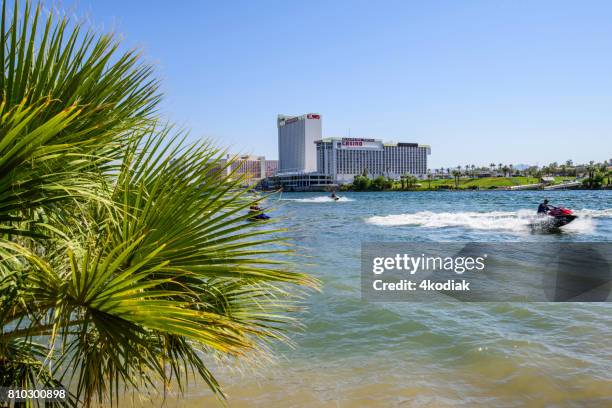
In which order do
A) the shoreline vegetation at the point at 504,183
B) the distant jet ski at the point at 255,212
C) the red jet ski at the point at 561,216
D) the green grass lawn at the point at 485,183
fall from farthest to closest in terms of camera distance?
the green grass lawn at the point at 485,183, the shoreline vegetation at the point at 504,183, the red jet ski at the point at 561,216, the distant jet ski at the point at 255,212

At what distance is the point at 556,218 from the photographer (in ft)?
99.4

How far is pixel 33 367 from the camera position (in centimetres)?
297

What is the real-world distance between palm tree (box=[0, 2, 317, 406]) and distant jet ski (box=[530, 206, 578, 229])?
31230 mm

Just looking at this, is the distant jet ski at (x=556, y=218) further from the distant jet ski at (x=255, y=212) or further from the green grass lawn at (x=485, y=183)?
the green grass lawn at (x=485, y=183)

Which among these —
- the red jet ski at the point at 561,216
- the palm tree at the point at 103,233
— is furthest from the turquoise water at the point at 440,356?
the red jet ski at the point at 561,216

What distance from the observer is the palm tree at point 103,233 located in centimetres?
209

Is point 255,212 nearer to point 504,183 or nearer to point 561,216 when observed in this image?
point 561,216

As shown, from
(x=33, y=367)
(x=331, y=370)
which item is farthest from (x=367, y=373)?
(x=33, y=367)

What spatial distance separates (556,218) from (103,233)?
32464mm

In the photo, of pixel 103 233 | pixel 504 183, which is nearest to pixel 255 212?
pixel 103 233

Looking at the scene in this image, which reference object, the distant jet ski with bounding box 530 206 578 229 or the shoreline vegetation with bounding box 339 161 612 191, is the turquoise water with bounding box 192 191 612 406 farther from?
the shoreline vegetation with bounding box 339 161 612 191

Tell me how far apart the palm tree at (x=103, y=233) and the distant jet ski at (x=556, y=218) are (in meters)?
31.2

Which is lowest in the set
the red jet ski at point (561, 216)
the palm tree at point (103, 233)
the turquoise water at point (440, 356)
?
the turquoise water at point (440, 356)

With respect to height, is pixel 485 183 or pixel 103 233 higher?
pixel 103 233
